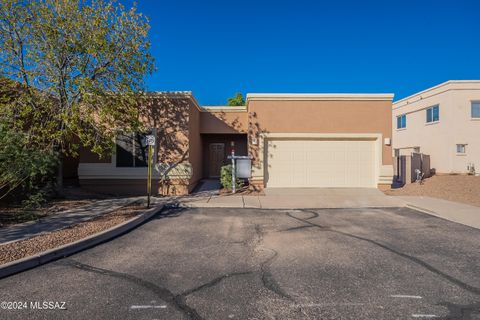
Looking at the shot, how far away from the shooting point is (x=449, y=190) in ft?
39.1

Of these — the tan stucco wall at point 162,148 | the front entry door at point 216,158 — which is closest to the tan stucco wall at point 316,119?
the tan stucco wall at point 162,148

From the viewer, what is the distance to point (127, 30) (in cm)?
920

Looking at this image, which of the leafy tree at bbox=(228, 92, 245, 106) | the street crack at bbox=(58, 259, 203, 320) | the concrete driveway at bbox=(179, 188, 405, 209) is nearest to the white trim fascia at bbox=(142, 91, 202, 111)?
the concrete driveway at bbox=(179, 188, 405, 209)

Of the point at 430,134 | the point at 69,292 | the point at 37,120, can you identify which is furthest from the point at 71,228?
the point at 430,134

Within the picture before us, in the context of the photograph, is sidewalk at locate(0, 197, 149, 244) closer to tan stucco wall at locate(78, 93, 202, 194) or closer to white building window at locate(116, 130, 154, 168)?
tan stucco wall at locate(78, 93, 202, 194)

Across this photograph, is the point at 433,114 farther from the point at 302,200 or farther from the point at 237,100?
the point at 237,100

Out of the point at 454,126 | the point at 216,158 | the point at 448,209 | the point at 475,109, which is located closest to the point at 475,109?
the point at 475,109

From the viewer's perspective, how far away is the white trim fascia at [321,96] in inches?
496

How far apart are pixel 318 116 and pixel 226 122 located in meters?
5.20

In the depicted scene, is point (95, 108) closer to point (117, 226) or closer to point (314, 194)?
point (117, 226)

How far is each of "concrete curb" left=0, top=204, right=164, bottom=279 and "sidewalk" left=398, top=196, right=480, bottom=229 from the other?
867 cm

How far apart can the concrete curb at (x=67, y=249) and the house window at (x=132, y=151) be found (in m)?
5.04

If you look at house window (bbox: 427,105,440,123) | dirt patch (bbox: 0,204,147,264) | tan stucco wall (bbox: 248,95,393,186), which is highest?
house window (bbox: 427,105,440,123)

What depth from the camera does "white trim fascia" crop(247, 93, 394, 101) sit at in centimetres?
1259
